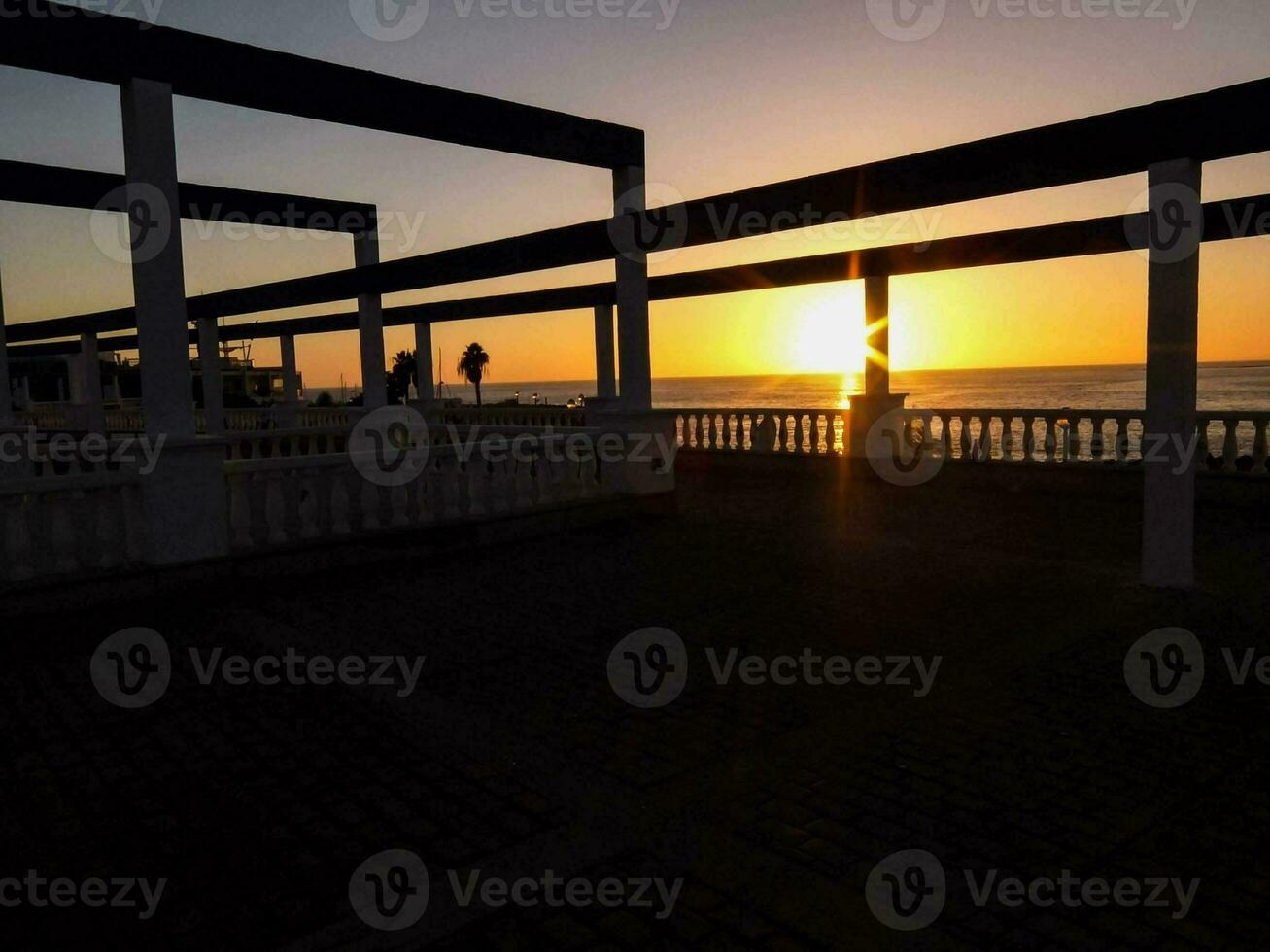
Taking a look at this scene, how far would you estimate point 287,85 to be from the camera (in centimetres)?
714

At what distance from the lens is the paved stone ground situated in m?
2.74

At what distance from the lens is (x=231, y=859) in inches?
122

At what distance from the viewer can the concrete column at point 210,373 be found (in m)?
15.3

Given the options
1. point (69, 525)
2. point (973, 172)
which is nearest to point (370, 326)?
point (69, 525)

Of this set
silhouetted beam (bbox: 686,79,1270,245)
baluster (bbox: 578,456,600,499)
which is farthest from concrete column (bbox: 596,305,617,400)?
silhouetted beam (bbox: 686,79,1270,245)

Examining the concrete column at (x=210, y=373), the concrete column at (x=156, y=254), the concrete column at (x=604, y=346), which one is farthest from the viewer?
the concrete column at (x=604, y=346)

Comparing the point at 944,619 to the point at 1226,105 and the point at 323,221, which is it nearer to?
the point at 1226,105

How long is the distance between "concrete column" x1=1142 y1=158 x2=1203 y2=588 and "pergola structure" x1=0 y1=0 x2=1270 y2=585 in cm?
1

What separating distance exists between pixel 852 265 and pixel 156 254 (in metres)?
9.14

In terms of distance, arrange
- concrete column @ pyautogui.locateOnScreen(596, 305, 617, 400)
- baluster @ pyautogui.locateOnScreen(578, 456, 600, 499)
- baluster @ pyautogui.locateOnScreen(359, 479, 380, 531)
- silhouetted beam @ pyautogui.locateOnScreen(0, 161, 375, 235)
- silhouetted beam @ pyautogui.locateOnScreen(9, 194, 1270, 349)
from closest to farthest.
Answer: baluster @ pyautogui.locateOnScreen(359, 479, 380, 531), silhouetted beam @ pyautogui.locateOnScreen(9, 194, 1270, 349), baluster @ pyautogui.locateOnScreen(578, 456, 600, 499), silhouetted beam @ pyautogui.locateOnScreen(0, 161, 375, 235), concrete column @ pyautogui.locateOnScreen(596, 305, 617, 400)

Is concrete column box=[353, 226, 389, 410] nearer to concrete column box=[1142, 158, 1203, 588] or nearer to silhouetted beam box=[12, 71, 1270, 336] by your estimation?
silhouetted beam box=[12, 71, 1270, 336]

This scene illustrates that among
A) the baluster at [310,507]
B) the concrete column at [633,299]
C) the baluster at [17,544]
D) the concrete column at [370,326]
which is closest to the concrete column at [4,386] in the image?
the concrete column at [370,326]

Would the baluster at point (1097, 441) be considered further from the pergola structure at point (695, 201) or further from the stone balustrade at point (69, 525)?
the stone balustrade at point (69, 525)

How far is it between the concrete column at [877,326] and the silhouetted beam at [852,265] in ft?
1.55
